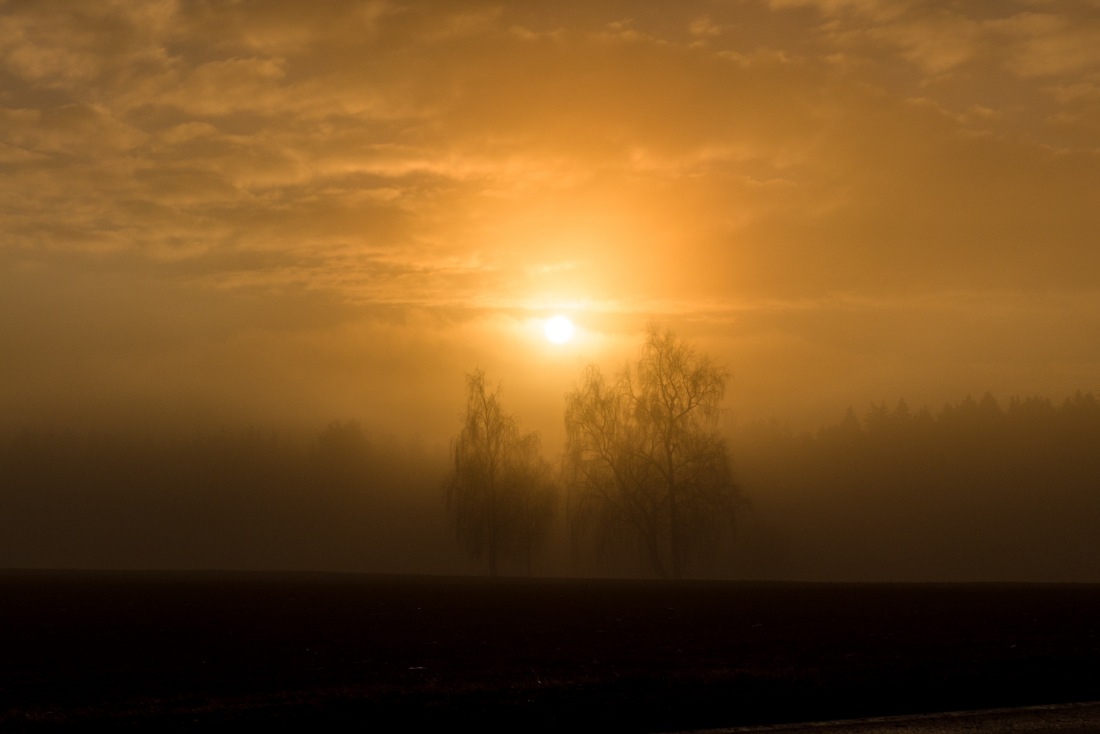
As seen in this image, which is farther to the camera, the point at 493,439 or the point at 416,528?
the point at 416,528

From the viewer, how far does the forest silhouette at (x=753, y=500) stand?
4688 inches

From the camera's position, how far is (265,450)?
164750 millimetres

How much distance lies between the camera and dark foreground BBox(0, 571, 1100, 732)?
12.7 m

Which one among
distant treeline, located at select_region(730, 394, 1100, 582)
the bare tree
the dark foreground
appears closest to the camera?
the dark foreground

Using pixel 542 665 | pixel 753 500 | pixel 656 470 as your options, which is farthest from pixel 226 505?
pixel 542 665

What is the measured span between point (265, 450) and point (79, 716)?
157 m

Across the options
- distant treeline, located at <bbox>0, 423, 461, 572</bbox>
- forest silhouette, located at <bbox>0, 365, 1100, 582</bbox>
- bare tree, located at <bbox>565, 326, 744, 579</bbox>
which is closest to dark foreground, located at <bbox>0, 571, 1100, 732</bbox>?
bare tree, located at <bbox>565, 326, 744, 579</bbox>

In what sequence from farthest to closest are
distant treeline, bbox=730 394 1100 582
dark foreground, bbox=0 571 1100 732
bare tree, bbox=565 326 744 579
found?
1. distant treeline, bbox=730 394 1100 582
2. bare tree, bbox=565 326 744 579
3. dark foreground, bbox=0 571 1100 732

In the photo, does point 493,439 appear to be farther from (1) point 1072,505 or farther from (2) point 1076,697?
(1) point 1072,505

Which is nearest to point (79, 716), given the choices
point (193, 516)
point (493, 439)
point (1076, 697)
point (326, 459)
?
point (1076, 697)

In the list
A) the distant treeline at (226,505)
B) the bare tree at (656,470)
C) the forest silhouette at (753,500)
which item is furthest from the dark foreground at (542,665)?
the distant treeline at (226,505)

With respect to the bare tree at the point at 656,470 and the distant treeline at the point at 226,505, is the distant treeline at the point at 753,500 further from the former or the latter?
the bare tree at the point at 656,470

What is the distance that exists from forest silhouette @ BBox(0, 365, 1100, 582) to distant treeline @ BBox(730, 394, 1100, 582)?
0.84 feet

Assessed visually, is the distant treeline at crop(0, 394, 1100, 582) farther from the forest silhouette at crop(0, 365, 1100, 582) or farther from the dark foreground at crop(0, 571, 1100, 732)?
the dark foreground at crop(0, 571, 1100, 732)
